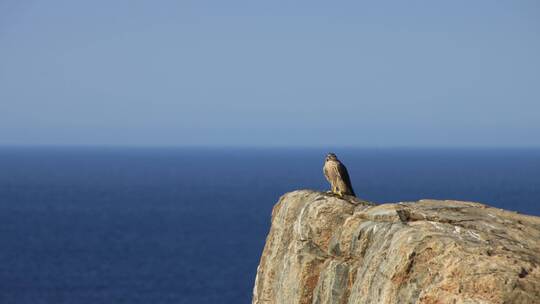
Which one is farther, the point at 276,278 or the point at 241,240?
the point at 241,240

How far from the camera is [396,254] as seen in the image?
16625 millimetres

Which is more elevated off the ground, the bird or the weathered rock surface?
the bird

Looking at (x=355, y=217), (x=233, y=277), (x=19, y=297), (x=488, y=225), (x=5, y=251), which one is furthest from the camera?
(x=5, y=251)

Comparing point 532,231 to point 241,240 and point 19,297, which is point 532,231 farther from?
point 241,240

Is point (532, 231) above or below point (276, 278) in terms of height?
above

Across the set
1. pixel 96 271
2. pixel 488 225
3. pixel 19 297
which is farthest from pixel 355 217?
pixel 96 271

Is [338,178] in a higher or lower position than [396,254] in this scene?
higher

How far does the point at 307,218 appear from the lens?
22156 millimetres

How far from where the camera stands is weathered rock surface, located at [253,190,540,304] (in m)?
14.8

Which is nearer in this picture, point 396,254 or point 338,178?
point 396,254

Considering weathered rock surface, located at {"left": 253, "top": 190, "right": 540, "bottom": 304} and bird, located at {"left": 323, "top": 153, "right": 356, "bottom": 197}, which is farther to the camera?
bird, located at {"left": 323, "top": 153, "right": 356, "bottom": 197}

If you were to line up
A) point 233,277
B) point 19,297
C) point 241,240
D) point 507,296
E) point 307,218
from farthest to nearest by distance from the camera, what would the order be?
point 241,240
point 233,277
point 19,297
point 307,218
point 507,296

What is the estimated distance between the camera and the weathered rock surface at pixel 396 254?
14797 mm

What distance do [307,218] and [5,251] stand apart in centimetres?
14308
